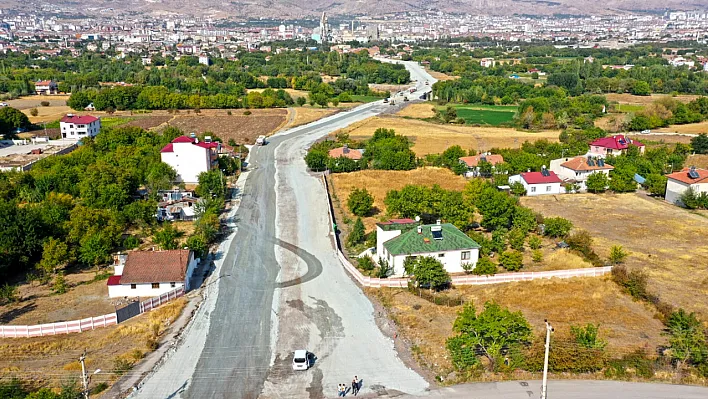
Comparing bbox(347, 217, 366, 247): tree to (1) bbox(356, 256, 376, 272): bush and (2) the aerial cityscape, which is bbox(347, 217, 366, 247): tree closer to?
(2) the aerial cityscape

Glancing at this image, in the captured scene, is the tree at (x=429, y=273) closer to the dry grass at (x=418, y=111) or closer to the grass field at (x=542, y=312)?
the grass field at (x=542, y=312)

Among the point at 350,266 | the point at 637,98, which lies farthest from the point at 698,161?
the point at 637,98

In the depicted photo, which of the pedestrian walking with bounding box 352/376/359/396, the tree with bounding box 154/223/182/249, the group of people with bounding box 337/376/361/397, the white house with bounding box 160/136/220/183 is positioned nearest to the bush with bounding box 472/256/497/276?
the group of people with bounding box 337/376/361/397

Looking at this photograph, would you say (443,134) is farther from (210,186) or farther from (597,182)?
(210,186)

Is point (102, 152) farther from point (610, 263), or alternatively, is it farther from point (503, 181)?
point (610, 263)

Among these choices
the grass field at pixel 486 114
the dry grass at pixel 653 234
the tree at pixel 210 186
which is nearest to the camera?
the dry grass at pixel 653 234

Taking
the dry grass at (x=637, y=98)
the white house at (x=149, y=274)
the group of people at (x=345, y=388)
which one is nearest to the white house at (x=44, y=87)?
the white house at (x=149, y=274)
